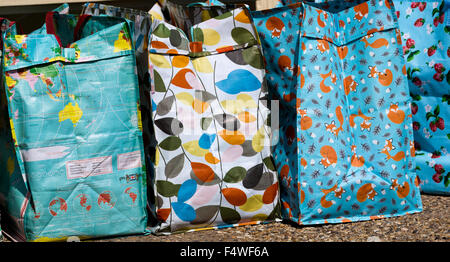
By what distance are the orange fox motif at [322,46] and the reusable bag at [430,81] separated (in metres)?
0.66

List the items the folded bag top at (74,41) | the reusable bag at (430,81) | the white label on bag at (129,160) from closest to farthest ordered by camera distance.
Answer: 1. the folded bag top at (74,41)
2. the white label on bag at (129,160)
3. the reusable bag at (430,81)

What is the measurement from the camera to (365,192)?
8.14 feet

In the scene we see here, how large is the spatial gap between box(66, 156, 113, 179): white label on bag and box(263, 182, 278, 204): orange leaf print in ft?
2.60

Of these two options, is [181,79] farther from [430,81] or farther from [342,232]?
[430,81]

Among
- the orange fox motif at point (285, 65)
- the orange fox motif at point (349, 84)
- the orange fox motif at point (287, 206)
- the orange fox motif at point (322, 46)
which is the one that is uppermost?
the orange fox motif at point (322, 46)

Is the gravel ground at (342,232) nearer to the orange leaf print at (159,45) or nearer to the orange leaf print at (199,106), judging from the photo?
the orange leaf print at (199,106)

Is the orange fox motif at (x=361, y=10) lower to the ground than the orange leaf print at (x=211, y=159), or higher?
higher

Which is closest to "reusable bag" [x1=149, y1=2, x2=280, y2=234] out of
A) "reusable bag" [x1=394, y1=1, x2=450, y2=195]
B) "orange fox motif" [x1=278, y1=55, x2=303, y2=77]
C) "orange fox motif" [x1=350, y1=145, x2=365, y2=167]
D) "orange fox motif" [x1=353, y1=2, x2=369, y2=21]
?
"orange fox motif" [x1=278, y1=55, x2=303, y2=77]

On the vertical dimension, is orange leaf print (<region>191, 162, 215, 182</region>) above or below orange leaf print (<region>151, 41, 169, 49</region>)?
below

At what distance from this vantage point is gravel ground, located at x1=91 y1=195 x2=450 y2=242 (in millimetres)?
2297

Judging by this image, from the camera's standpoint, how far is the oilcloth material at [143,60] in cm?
243

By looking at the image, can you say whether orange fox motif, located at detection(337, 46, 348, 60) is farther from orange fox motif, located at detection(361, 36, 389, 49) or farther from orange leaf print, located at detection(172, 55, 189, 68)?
orange leaf print, located at detection(172, 55, 189, 68)

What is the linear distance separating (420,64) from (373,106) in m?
0.55

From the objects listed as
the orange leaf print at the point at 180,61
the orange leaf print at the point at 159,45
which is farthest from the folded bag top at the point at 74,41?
Result: the orange leaf print at the point at 180,61
